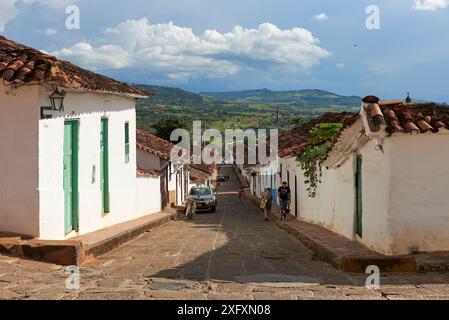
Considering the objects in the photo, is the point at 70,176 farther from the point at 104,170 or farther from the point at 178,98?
the point at 178,98

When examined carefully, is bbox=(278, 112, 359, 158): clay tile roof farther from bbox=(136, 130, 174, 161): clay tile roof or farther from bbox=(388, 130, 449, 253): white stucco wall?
bbox=(388, 130, 449, 253): white stucco wall

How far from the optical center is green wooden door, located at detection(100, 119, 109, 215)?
47.9 ft

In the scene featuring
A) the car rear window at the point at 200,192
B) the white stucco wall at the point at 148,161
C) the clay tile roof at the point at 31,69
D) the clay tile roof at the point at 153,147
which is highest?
the clay tile roof at the point at 31,69

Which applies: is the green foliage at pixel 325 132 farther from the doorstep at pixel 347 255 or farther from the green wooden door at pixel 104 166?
the green wooden door at pixel 104 166

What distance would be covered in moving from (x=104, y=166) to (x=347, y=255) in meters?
7.49

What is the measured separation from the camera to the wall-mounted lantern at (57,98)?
1009 cm

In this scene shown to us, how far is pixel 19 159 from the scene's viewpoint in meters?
9.88

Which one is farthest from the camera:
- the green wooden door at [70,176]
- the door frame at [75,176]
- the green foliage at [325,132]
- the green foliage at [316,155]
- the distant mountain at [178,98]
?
the distant mountain at [178,98]

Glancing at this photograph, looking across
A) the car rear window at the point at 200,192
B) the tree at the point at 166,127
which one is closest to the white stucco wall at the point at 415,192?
the car rear window at the point at 200,192

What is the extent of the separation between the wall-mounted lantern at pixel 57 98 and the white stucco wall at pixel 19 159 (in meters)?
0.44

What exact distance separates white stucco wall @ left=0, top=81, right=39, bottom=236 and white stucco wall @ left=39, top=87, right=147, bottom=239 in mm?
128

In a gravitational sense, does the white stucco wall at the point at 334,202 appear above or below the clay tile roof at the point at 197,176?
above

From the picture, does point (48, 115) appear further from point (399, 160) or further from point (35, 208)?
point (399, 160)

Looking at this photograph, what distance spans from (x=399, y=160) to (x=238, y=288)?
11.5 ft
